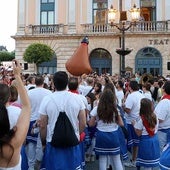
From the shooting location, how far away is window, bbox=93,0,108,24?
101 feet

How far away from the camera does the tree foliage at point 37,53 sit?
27.7 meters

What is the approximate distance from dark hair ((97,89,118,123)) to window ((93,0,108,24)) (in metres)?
25.0

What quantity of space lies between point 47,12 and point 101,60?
6.40m

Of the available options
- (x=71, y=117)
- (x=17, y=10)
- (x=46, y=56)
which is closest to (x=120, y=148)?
(x=71, y=117)

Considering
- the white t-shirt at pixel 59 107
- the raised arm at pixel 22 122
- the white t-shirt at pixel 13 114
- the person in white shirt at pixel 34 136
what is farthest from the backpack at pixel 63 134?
the person in white shirt at pixel 34 136

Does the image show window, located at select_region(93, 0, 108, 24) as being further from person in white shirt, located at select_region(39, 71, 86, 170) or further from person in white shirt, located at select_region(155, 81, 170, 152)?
person in white shirt, located at select_region(39, 71, 86, 170)

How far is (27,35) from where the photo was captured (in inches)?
1235

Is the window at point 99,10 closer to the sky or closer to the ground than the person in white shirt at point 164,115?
closer to the sky

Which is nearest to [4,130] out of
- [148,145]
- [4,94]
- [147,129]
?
[4,94]

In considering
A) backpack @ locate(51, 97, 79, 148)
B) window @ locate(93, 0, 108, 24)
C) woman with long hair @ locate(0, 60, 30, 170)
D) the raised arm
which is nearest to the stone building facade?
window @ locate(93, 0, 108, 24)

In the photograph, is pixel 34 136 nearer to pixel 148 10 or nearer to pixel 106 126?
pixel 106 126

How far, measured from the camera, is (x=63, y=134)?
5137 mm

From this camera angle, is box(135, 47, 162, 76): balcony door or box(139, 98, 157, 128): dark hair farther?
box(135, 47, 162, 76): balcony door

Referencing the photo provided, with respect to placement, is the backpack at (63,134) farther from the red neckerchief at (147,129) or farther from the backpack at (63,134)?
the red neckerchief at (147,129)
